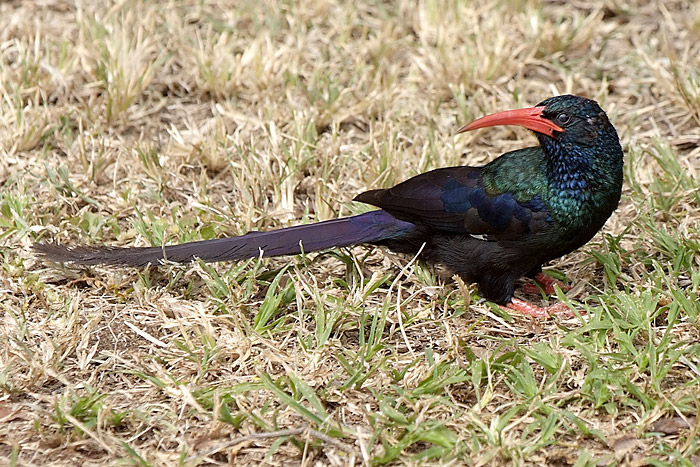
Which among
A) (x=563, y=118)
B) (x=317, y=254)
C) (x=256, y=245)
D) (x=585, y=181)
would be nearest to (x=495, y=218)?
(x=585, y=181)

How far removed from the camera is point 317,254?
424 cm

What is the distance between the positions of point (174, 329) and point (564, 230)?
1705 millimetres

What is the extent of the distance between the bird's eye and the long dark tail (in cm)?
80

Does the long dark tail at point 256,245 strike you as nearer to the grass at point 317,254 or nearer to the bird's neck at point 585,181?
the grass at point 317,254

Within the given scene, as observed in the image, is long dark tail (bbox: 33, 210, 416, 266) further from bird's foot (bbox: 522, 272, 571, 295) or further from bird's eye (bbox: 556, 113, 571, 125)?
bird's eye (bbox: 556, 113, 571, 125)

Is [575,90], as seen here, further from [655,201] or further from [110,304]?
[110,304]

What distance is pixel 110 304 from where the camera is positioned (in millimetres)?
3883

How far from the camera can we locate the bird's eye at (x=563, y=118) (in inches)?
148

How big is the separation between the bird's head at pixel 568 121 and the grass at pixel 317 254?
678mm

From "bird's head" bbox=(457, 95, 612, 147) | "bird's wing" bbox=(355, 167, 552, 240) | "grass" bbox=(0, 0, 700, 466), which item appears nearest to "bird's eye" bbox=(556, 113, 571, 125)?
"bird's head" bbox=(457, 95, 612, 147)

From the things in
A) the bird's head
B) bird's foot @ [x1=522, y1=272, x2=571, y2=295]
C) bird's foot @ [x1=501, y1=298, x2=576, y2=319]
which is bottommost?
bird's foot @ [x1=522, y1=272, x2=571, y2=295]

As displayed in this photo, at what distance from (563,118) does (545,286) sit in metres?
0.85

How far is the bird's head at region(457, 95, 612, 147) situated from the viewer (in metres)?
3.73

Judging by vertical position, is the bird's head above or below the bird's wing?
above
